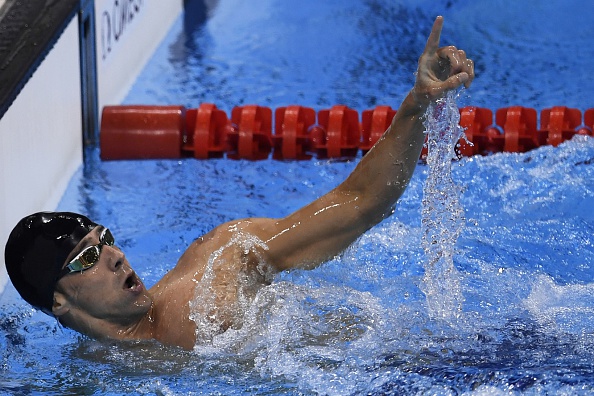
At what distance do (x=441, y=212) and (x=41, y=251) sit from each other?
95 cm

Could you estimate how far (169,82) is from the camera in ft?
15.9

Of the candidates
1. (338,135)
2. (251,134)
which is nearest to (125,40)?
(251,134)

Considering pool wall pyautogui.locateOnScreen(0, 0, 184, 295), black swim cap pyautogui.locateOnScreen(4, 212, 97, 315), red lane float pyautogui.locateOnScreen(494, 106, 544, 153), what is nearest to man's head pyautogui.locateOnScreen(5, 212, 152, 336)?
black swim cap pyautogui.locateOnScreen(4, 212, 97, 315)

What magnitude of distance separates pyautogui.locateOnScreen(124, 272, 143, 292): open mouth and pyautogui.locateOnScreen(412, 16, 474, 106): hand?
2.38 feet

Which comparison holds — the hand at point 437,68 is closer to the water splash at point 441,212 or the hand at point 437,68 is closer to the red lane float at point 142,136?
the water splash at point 441,212

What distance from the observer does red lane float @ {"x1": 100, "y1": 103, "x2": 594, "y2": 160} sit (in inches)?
145

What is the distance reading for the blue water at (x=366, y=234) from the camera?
206 cm

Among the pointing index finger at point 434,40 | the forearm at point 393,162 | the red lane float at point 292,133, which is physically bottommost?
the red lane float at point 292,133

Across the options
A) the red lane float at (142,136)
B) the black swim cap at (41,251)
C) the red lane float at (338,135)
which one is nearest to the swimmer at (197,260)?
the black swim cap at (41,251)

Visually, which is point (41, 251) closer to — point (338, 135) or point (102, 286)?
point (102, 286)

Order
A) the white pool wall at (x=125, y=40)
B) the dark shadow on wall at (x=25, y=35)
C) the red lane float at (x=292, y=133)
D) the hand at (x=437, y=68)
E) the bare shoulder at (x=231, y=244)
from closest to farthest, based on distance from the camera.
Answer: the hand at (x=437, y=68)
the bare shoulder at (x=231, y=244)
the dark shadow on wall at (x=25, y=35)
the red lane float at (x=292, y=133)
the white pool wall at (x=125, y=40)

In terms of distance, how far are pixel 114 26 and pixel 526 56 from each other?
7.04ft

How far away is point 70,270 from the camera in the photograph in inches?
81.0

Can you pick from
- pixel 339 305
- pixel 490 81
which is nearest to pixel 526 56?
pixel 490 81
